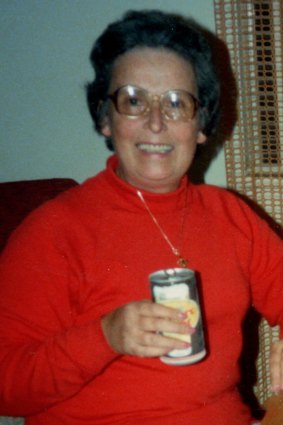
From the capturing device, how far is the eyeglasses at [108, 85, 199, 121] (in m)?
1.12

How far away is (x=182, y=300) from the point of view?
0.82 meters

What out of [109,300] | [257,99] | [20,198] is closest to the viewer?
[109,300]

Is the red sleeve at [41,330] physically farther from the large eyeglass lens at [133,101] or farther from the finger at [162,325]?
→ the large eyeglass lens at [133,101]

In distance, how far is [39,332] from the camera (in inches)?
38.9

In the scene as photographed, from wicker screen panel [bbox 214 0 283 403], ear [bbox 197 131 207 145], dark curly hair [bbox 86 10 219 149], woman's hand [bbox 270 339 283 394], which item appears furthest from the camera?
wicker screen panel [bbox 214 0 283 403]

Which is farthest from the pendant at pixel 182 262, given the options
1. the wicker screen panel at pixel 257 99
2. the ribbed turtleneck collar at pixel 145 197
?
the wicker screen panel at pixel 257 99

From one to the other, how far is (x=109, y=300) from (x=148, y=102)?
0.41 m

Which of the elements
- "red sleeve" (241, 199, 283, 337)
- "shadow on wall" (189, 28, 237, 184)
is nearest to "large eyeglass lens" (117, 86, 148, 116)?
"red sleeve" (241, 199, 283, 337)

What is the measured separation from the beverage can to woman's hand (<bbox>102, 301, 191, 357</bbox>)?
0.01 meters

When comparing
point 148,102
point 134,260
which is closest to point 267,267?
point 134,260

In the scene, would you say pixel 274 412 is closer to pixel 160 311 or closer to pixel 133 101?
pixel 160 311

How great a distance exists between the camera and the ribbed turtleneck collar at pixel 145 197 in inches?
46.5

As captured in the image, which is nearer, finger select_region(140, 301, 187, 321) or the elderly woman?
finger select_region(140, 301, 187, 321)

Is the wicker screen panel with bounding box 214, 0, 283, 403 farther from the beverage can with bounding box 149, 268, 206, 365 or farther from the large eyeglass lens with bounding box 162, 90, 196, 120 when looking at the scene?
the beverage can with bounding box 149, 268, 206, 365
